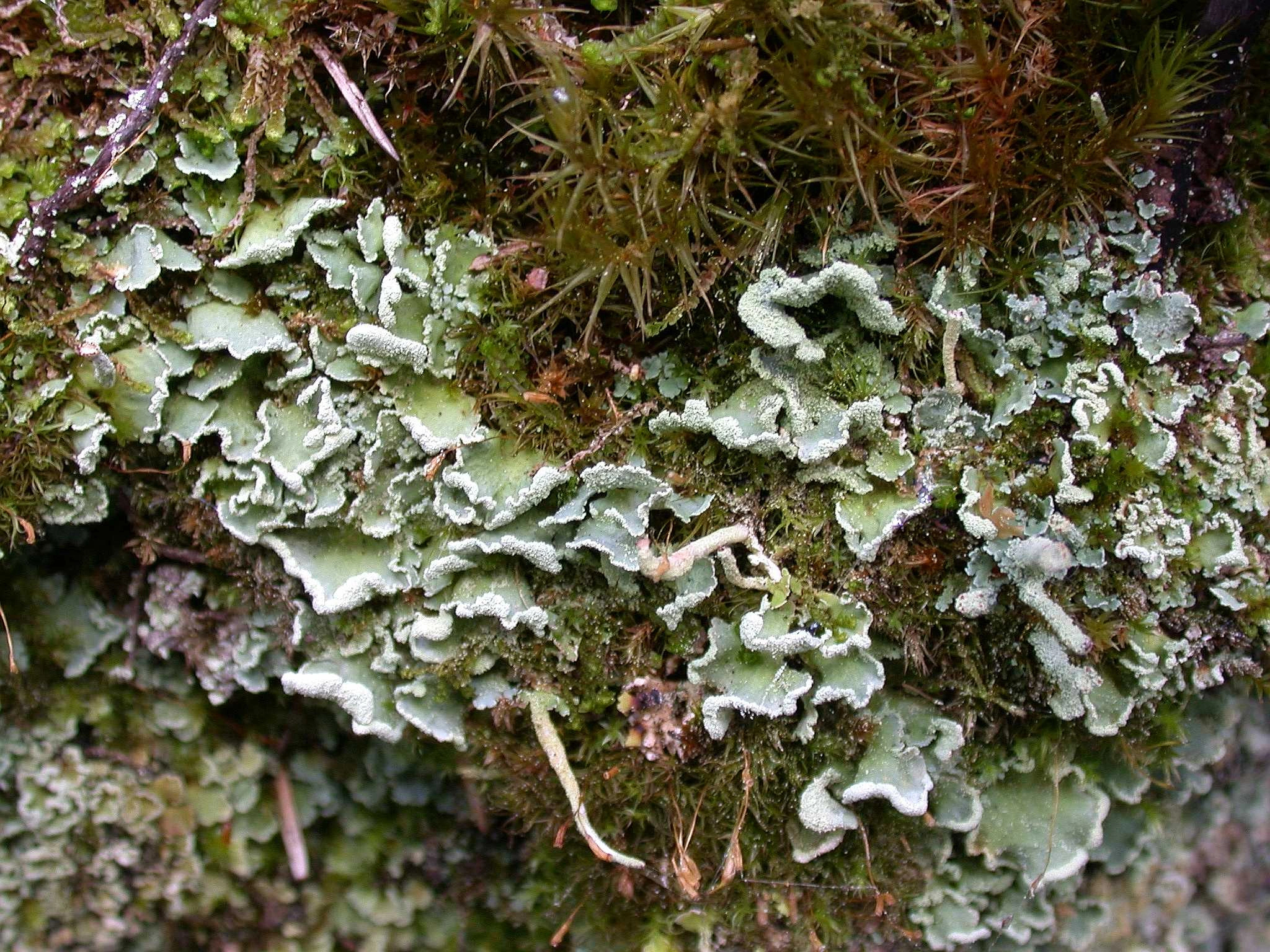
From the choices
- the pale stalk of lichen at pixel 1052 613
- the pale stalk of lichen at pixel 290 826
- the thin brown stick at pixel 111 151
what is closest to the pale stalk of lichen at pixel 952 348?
the pale stalk of lichen at pixel 1052 613

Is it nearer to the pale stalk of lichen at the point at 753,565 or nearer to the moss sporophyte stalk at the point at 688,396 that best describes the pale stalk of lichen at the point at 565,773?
the moss sporophyte stalk at the point at 688,396

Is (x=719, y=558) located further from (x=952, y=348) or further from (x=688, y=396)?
(x=952, y=348)

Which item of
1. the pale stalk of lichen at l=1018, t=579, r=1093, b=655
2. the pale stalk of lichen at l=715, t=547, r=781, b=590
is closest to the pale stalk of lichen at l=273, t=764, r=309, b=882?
the pale stalk of lichen at l=715, t=547, r=781, b=590

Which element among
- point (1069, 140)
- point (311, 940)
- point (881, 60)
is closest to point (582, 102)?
point (881, 60)

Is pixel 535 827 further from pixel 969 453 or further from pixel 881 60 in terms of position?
pixel 881 60

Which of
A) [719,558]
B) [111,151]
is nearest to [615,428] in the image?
[719,558]

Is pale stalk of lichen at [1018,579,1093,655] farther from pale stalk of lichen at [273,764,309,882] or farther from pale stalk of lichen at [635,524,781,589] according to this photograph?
pale stalk of lichen at [273,764,309,882]

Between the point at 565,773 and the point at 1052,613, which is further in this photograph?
the point at 565,773
